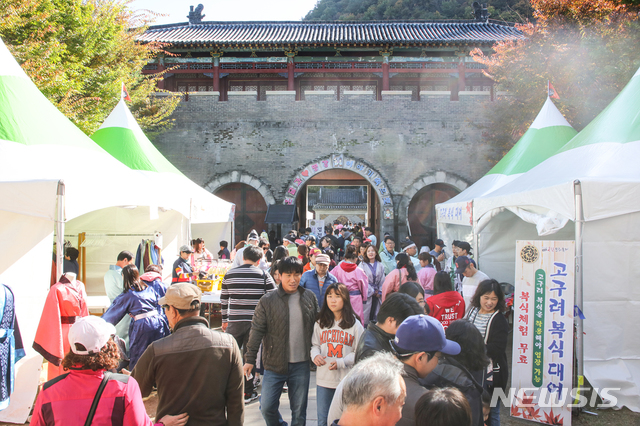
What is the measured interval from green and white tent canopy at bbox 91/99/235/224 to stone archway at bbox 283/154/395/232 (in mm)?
6392

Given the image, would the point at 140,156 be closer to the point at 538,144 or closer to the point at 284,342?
the point at 284,342

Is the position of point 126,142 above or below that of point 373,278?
above

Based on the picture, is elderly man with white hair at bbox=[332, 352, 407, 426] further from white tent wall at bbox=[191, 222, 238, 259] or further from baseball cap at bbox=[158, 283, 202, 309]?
white tent wall at bbox=[191, 222, 238, 259]

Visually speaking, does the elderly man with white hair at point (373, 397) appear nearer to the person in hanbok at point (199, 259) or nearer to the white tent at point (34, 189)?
the white tent at point (34, 189)

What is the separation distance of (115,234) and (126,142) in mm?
1835

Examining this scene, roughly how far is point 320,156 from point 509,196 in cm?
948

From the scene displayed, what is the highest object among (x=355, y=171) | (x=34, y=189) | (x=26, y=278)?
(x=355, y=171)

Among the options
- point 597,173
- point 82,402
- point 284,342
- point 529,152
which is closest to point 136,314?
point 284,342

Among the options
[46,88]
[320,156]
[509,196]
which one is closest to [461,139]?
[320,156]

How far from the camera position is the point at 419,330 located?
6.88 feet

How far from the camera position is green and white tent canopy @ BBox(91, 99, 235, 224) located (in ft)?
24.5

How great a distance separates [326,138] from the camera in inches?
579

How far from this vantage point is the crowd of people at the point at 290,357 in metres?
1.73

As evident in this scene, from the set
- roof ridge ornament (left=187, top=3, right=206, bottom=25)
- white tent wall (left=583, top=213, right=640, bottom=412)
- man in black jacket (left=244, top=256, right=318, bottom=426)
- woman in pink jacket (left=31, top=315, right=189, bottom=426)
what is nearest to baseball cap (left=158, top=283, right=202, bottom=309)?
woman in pink jacket (left=31, top=315, right=189, bottom=426)
